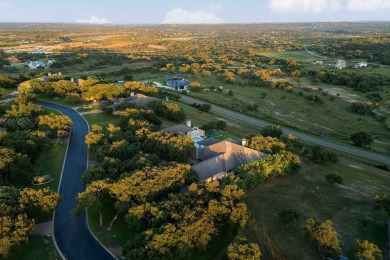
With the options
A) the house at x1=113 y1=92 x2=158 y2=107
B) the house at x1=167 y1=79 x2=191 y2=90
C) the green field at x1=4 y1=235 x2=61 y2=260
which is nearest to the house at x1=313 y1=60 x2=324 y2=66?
the house at x1=167 y1=79 x2=191 y2=90

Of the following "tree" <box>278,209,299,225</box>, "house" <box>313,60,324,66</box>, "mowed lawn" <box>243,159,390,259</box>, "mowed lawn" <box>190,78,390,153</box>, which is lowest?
"mowed lawn" <box>190,78,390,153</box>

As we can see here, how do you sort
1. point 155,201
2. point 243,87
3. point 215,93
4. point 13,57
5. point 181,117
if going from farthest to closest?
point 13,57, point 243,87, point 215,93, point 181,117, point 155,201

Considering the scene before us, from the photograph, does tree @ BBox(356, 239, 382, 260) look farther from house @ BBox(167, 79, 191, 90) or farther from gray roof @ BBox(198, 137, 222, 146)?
house @ BBox(167, 79, 191, 90)

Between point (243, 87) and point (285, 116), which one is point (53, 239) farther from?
point (243, 87)

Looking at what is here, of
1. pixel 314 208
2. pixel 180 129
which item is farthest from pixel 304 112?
pixel 314 208

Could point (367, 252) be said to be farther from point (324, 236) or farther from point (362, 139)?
point (362, 139)

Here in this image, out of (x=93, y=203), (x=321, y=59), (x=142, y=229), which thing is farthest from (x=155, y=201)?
(x=321, y=59)

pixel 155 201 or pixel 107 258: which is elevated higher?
pixel 155 201

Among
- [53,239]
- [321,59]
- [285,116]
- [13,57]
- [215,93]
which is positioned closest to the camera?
[53,239]
